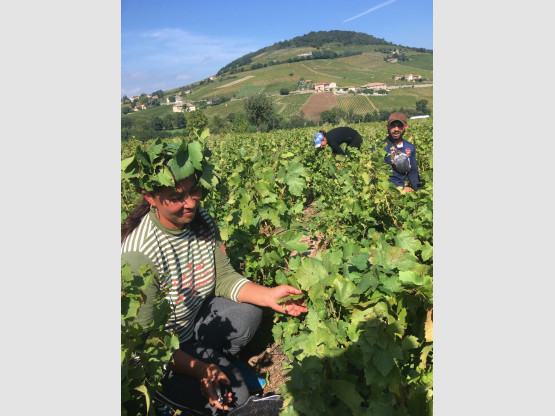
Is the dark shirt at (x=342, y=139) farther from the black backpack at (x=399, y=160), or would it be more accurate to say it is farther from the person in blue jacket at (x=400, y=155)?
the black backpack at (x=399, y=160)

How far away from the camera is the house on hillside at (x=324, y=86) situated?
65738 mm

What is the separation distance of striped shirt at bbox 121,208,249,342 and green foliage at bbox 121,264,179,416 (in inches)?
12.1

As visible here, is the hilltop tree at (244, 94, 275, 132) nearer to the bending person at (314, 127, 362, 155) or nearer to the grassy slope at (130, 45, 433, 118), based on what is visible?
the grassy slope at (130, 45, 433, 118)

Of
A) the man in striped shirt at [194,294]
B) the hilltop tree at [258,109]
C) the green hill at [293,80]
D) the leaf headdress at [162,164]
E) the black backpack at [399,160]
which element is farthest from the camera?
the green hill at [293,80]

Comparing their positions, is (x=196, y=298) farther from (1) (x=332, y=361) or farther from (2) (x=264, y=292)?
(1) (x=332, y=361)

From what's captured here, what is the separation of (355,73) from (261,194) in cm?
7082

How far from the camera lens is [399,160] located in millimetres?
4875

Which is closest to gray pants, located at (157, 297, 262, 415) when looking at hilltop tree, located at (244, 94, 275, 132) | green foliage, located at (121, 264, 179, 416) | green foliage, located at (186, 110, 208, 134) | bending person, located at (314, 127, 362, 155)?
green foliage, located at (121, 264, 179, 416)

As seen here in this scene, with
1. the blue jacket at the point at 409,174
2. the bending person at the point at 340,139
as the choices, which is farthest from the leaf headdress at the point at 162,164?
the bending person at the point at 340,139

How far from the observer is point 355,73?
2643 inches

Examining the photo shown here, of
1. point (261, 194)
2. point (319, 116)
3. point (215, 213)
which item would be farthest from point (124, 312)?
point (319, 116)

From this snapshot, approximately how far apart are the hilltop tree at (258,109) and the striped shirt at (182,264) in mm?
46175

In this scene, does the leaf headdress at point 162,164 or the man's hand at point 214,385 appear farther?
the man's hand at point 214,385

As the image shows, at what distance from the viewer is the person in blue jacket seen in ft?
16.0
